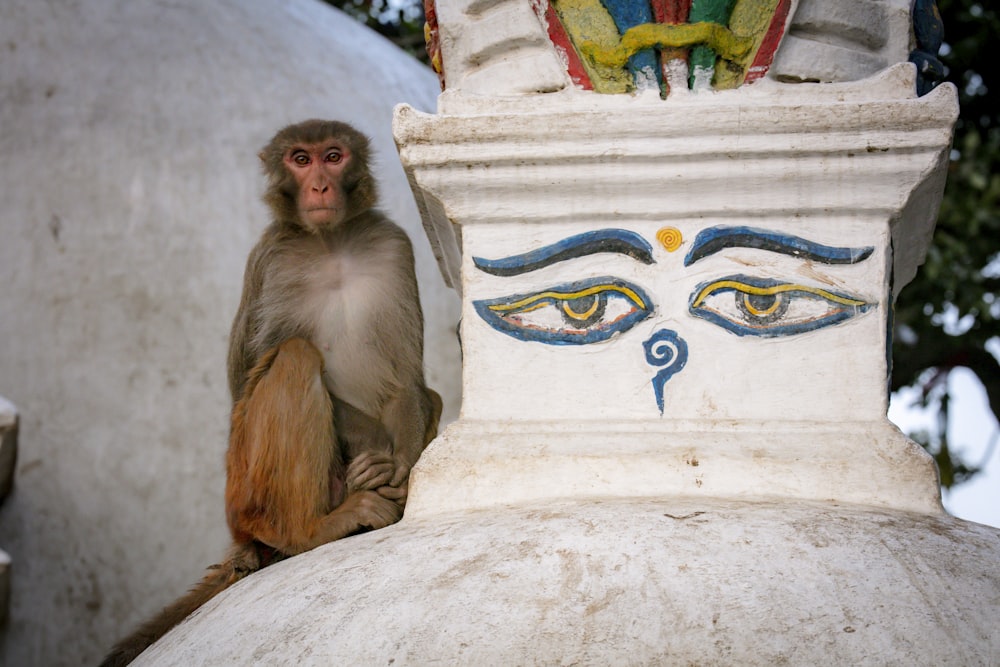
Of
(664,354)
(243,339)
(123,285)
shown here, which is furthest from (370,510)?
(123,285)

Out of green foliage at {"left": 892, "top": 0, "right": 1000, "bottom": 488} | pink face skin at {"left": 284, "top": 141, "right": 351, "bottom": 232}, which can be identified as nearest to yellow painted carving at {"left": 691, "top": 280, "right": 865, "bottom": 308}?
pink face skin at {"left": 284, "top": 141, "right": 351, "bottom": 232}

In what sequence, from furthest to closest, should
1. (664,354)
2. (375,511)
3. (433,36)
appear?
(375,511) < (433,36) < (664,354)

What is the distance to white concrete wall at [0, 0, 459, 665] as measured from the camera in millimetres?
4578

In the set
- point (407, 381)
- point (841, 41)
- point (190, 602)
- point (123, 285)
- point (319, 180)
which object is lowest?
point (190, 602)

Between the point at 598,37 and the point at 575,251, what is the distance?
41 centimetres

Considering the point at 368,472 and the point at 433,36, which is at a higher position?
the point at 433,36

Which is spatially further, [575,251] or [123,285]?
[123,285]

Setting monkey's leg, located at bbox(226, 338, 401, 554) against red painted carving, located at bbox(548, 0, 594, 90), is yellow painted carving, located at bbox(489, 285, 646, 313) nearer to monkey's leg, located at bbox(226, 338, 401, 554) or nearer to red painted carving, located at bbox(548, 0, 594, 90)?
red painted carving, located at bbox(548, 0, 594, 90)

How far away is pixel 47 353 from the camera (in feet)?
15.5

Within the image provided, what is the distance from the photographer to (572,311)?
267 cm

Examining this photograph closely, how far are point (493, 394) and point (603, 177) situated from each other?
45 centimetres

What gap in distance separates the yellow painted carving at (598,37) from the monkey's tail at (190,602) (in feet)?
4.45

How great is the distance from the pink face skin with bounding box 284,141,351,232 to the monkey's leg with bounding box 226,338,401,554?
568 millimetres

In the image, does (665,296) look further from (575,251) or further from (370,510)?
(370,510)
